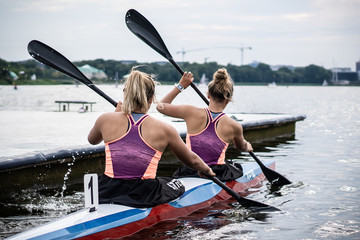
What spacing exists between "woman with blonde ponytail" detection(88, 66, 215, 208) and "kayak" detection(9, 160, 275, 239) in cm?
12

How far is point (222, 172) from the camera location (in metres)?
6.93

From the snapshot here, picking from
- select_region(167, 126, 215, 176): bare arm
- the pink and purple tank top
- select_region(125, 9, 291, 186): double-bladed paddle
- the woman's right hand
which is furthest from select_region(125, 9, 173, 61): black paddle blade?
the pink and purple tank top

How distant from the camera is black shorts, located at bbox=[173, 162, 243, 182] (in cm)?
670

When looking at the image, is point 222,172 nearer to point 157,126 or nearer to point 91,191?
point 157,126

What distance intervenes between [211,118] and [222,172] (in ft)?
3.12

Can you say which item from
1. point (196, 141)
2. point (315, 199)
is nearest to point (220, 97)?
point (196, 141)

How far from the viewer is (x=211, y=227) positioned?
19.2ft

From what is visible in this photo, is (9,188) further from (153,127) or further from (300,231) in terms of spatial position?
(300,231)

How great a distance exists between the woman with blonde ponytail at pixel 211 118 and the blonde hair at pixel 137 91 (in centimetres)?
144

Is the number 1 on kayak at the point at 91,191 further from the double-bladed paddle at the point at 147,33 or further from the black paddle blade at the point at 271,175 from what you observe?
the black paddle blade at the point at 271,175

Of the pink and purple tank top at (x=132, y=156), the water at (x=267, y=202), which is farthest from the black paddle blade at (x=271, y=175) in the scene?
the pink and purple tank top at (x=132, y=156)

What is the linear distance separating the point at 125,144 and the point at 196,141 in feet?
6.11

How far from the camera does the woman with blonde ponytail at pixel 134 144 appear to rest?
4676mm

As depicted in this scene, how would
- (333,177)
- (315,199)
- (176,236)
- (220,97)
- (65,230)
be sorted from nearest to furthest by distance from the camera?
(65,230)
(176,236)
(220,97)
(315,199)
(333,177)
